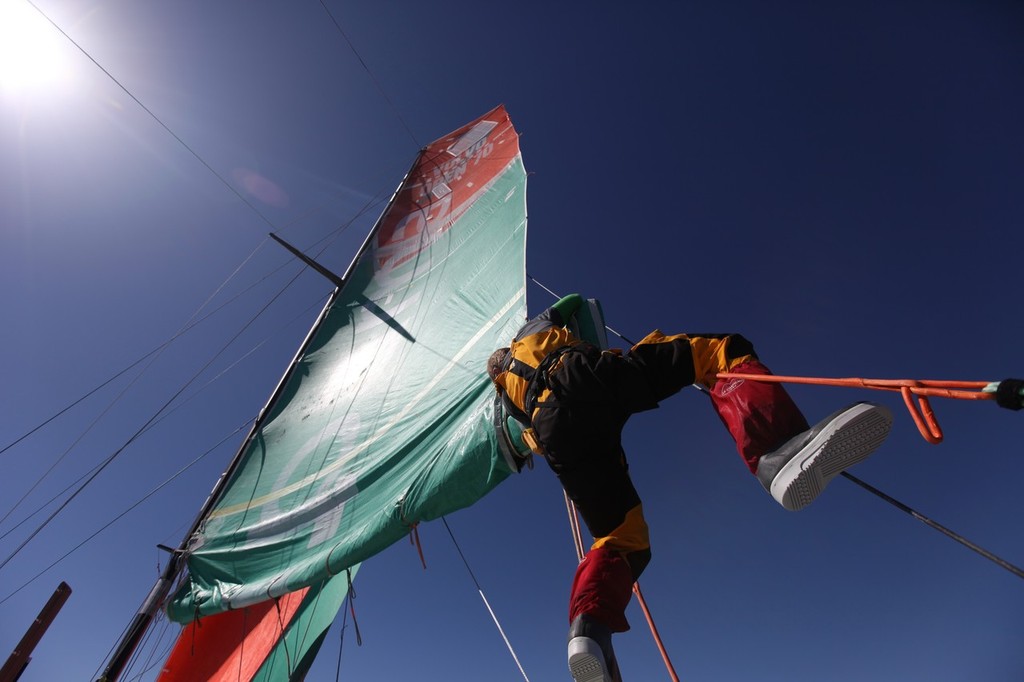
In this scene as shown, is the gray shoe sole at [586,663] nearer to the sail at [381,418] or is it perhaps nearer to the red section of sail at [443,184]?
the sail at [381,418]

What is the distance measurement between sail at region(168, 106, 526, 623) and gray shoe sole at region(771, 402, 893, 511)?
151cm

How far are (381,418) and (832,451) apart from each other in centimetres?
317

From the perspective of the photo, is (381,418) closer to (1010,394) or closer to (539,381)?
(539,381)

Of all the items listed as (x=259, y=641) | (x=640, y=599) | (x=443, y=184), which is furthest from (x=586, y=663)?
(x=443, y=184)

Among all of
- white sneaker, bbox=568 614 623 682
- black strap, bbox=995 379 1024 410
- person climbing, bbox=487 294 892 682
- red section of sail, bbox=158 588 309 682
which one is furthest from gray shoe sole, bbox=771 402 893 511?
red section of sail, bbox=158 588 309 682

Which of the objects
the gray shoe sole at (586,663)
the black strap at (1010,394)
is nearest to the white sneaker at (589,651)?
the gray shoe sole at (586,663)

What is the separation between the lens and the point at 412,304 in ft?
16.5

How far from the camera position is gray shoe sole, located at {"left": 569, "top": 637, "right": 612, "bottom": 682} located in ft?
4.84

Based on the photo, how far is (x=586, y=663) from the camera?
148 cm

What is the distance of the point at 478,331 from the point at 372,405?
117 cm

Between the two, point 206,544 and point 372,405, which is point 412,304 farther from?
point 206,544

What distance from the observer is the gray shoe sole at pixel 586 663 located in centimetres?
148

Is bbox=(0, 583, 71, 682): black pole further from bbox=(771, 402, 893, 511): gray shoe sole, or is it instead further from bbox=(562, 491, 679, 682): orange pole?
bbox=(771, 402, 893, 511): gray shoe sole

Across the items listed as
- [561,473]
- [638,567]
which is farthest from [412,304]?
[638,567]
